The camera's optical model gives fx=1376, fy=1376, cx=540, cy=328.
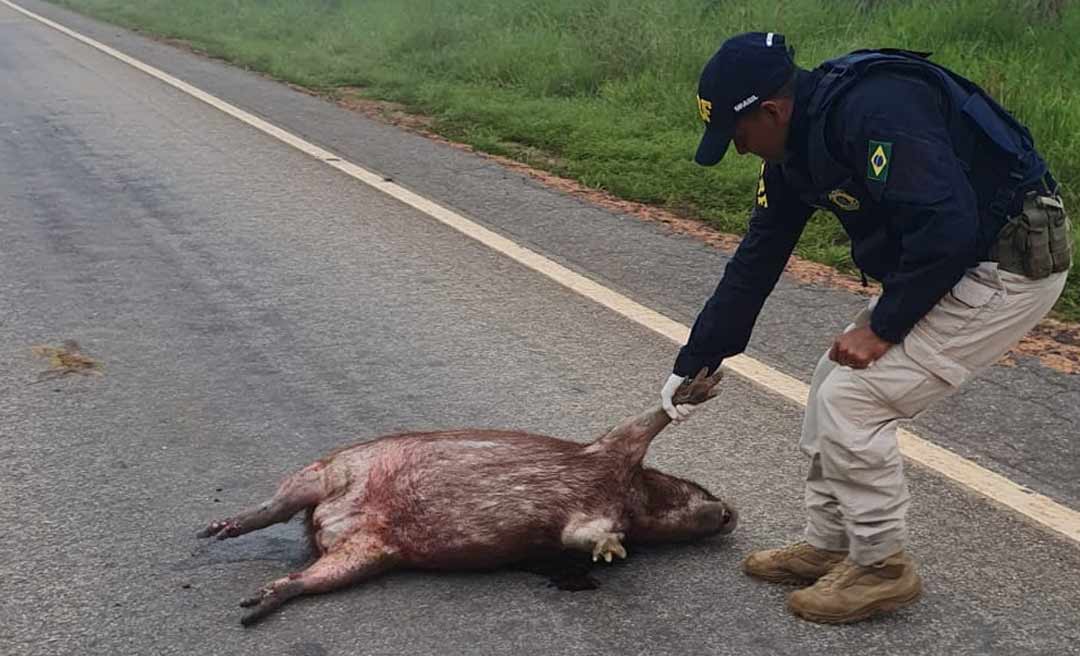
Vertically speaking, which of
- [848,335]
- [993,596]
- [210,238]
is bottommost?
[210,238]

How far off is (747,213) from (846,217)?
4583 millimetres

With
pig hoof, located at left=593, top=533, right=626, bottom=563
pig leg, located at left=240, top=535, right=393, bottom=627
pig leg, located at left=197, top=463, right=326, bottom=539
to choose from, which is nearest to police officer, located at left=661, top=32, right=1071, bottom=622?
pig hoof, located at left=593, top=533, right=626, bottom=563

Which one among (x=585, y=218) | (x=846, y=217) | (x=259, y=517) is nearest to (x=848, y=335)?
(x=846, y=217)

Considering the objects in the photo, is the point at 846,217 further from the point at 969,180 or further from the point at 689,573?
the point at 689,573

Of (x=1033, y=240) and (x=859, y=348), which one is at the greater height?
(x=1033, y=240)

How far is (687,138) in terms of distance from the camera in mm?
9664

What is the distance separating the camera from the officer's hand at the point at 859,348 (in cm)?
333

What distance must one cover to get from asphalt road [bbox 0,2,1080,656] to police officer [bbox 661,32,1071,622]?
0.34 meters

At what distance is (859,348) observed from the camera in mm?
3350

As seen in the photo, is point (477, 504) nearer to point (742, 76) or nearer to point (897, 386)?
point (897, 386)

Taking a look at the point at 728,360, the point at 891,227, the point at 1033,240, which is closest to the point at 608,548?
the point at 891,227

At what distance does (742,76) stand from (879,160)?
389 mm

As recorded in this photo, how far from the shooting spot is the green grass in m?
8.46

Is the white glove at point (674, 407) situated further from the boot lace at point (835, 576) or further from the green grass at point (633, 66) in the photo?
the green grass at point (633, 66)
